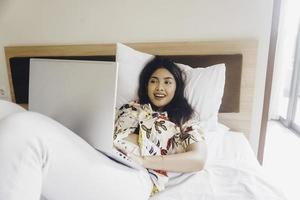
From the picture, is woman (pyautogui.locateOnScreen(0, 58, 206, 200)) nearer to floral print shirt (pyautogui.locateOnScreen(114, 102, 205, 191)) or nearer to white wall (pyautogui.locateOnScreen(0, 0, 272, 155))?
floral print shirt (pyautogui.locateOnScreen(114, 102, 205, 191))

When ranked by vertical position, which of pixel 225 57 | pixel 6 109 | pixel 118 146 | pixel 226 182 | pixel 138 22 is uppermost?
pixel 138 22

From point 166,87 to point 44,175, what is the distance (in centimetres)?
78

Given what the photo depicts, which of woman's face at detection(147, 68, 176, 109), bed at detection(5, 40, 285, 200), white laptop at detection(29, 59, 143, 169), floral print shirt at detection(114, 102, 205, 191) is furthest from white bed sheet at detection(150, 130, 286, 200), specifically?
woman's face at detection(147, 68, 176, 109)

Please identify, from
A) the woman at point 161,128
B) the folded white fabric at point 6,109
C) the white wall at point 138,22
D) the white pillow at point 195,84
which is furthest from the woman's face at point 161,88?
the folded white fabric at point 6,109

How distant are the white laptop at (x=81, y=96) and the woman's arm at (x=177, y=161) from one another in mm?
86

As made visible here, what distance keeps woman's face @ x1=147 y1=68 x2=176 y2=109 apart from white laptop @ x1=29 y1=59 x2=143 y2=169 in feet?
1.52

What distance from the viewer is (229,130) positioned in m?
1.74

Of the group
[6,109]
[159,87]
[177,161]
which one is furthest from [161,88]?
[6,109]

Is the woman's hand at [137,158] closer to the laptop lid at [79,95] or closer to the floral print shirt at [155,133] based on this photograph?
the floral print shirt at [155,133]

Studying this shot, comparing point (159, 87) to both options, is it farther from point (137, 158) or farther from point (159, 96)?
point (137, 158)

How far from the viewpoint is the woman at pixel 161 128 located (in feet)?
3.76

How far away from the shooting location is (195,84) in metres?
1.52

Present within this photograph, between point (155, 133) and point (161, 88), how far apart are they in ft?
0.85

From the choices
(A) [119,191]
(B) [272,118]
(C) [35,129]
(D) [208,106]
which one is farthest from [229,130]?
(B) [272,118]
